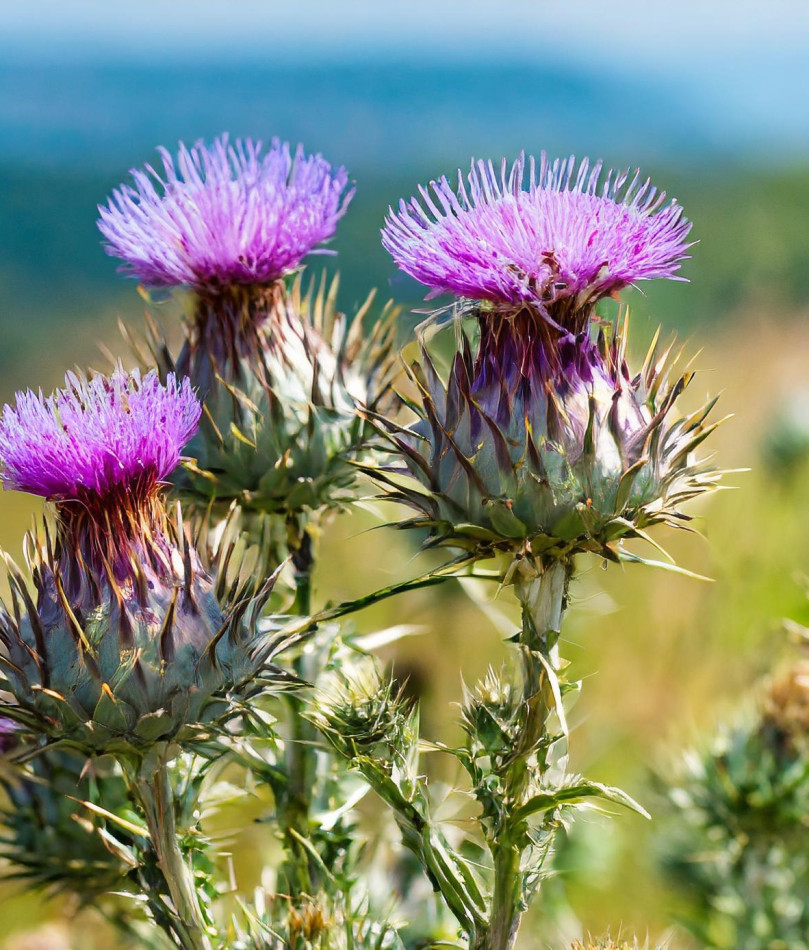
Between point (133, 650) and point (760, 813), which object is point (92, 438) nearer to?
point (133, 650)

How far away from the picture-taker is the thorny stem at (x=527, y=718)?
3.03 meters

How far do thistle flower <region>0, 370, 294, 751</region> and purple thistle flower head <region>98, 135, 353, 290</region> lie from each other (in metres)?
0.80

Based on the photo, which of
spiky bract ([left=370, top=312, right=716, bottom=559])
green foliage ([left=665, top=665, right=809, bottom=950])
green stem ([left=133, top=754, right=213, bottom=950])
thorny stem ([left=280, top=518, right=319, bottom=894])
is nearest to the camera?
spiky bract ([left=370, top=312, right=716, bottom=559])

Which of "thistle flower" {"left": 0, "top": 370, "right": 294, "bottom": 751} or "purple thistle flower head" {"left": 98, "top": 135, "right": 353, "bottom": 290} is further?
"purple thistle flower head" {"left": 98, "top": 135, "right": 353, "bottom": 290}

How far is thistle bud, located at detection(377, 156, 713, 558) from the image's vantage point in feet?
9.84

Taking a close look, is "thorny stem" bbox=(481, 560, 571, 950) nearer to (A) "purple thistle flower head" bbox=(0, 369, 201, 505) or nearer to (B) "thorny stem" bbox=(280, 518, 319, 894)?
(B) "thorny stem" bbox=(280, 518, 319, 894)

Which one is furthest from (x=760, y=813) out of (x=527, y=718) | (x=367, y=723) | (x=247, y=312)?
(x=247, y=312)

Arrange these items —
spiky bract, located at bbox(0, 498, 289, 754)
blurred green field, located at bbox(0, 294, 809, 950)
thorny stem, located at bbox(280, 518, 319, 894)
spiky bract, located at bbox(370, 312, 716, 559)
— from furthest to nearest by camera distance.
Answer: blurred green field, located at bbox(0, 294, 809, 950), thorny stem, located at bbox(280, 518, 319, 894), spiky bract, located at bbox(370, 312, 716, 559), spiky bract, located at bbox(0, 498, 289, 754)

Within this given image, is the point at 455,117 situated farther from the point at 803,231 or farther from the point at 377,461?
the point at 377,461

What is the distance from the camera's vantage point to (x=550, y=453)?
3021 millimetres

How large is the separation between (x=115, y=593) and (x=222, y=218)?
1.51 metres

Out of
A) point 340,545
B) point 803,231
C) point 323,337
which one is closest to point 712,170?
A: point 803,231

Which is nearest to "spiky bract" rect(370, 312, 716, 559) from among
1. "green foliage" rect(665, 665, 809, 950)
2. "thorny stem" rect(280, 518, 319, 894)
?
"thorny stem" rect(280, 518, 319, 894)

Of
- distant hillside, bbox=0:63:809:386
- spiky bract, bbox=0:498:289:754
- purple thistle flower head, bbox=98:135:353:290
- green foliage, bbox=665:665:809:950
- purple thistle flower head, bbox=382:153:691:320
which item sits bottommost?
green foliage, bbox=665:665:809:950
